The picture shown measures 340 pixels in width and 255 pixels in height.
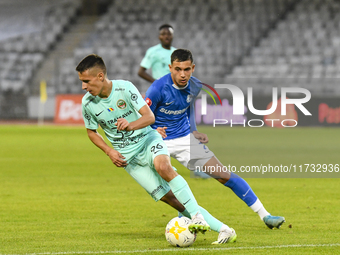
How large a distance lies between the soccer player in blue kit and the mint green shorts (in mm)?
320

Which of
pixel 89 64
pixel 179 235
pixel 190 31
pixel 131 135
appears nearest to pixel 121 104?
pixel 131 135

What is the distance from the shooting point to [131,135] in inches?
214

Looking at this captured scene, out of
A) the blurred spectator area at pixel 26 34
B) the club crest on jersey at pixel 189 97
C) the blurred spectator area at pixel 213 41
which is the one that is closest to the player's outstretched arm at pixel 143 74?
the club crest on jersey at pixel 189 97

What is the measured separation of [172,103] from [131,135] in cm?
74

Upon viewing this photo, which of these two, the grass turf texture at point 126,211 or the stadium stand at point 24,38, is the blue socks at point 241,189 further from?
the stadium stand at point 24,38

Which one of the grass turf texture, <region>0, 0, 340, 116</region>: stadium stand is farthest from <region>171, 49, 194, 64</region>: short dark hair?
<region>0, 0, 340, 116</region>: stadium stand

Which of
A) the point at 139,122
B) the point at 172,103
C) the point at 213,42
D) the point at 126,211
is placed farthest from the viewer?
the point at 213,42

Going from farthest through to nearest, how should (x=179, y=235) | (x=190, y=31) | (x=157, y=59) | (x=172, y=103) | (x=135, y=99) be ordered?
(x=190, y=31), (x=157, y=59), (x=172, y=103), (x=135, y=99), (x=179, y=235)

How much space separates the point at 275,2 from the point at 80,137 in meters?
15.2

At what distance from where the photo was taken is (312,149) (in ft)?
49.1

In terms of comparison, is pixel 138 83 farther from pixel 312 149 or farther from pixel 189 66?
pixel 189 66

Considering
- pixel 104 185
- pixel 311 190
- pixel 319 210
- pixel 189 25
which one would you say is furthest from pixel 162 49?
pixel 189 25

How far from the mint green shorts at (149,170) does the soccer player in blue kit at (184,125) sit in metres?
0.32

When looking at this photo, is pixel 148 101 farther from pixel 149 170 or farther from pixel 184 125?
pixel 149 170
